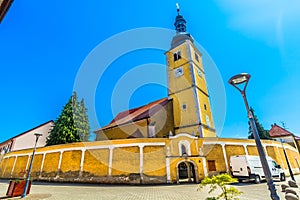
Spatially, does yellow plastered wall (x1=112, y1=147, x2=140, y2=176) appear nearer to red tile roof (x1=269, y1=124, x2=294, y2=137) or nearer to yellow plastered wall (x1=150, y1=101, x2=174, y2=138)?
yellow plastered wall (x1=150, y1=101, x2=174, y2=138)

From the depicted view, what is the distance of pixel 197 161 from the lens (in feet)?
50.6

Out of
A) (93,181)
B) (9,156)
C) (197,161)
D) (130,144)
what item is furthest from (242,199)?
(9,156)

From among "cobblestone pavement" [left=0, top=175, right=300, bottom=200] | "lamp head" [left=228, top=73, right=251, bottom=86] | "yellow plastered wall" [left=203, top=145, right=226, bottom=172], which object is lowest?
"cobblestone pavement" [left=0, top=175, right=300, bottom=200]

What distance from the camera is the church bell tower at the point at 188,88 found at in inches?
807

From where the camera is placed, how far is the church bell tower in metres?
20.5

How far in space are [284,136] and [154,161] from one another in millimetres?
32409

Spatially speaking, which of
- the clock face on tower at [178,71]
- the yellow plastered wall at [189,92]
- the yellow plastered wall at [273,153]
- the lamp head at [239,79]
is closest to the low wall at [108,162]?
the yellow plastered wall at [189,92]

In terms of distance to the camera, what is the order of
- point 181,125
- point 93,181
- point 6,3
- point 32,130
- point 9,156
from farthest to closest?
point 32,130, point 9,156, point 181,125, point 93,181, point 6,3

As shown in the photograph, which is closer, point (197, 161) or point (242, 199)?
point (242, 199)

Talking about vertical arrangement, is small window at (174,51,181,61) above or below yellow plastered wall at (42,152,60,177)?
above

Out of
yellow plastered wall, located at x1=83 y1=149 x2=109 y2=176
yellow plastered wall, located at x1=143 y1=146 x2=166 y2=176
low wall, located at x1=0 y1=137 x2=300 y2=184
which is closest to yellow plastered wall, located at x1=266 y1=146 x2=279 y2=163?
low wall, located at x1=0 y1=137 x2=300 y2=184

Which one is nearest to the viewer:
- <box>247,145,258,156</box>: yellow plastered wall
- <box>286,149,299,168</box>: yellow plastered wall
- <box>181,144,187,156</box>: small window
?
<box>181,144,187,156</box>: small window

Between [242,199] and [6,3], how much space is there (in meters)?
10.7

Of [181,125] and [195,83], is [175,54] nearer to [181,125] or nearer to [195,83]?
[195,83]
